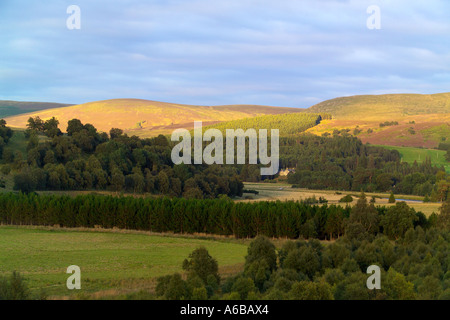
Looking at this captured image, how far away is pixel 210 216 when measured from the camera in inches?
2724

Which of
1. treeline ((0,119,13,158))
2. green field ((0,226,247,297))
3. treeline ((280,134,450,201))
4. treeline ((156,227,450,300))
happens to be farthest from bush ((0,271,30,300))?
treeline ((280,134,450,201))

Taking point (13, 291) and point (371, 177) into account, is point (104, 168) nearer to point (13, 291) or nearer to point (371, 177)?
point (13, 291)

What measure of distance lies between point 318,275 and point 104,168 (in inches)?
3151

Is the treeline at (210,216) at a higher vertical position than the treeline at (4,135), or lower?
lower

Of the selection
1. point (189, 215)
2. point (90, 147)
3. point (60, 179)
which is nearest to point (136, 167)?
point (90, 147)

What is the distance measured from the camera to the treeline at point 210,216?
6556 cm

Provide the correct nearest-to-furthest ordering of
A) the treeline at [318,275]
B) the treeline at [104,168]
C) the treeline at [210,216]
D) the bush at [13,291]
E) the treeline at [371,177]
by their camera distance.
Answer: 1. the bush at [13,291]
2. the treeline at [318,275]
3. the treeline at [210,216]
4. the treeline at [104,168]
5. the treeline at [371,177]

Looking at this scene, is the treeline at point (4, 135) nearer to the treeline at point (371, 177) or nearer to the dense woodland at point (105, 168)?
the dense woodland at point (105, 168)

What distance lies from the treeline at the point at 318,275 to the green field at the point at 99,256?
4612 mm

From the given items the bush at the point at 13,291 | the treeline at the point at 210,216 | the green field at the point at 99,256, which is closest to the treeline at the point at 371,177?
the treeline at the point at 210,216

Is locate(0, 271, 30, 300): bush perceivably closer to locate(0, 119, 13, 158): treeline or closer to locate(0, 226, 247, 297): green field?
locate(0, 226, 247, 297): green field

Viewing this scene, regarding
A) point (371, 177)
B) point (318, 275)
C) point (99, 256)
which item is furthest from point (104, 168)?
point (371, 177)
